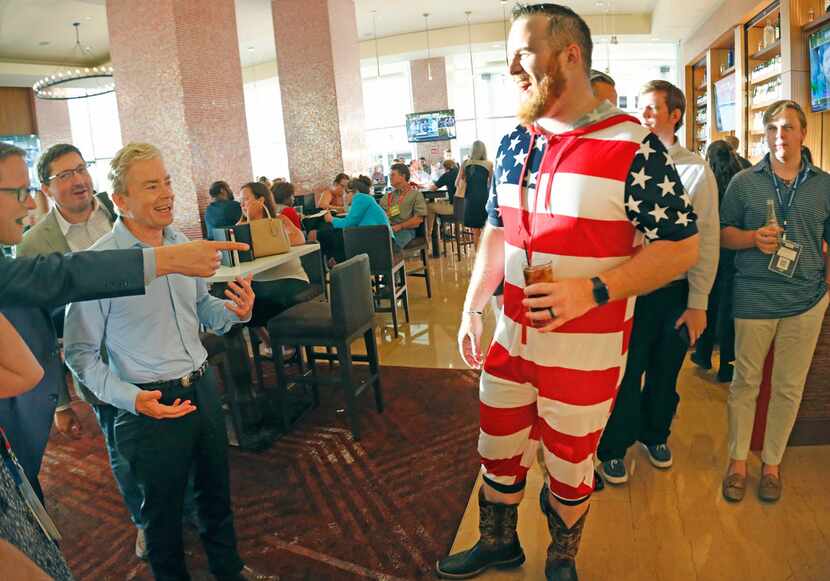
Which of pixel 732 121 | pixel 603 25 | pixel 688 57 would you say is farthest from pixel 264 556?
pixel 603 25

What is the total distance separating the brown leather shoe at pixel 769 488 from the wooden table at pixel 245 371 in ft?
7.66

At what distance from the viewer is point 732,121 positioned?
8883mm

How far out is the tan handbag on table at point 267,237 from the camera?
347cm

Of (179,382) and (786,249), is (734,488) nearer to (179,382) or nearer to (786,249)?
(786,249)

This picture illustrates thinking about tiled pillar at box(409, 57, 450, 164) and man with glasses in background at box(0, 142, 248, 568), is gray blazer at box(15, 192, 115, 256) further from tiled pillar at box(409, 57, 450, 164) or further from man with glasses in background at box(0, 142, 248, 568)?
tiled pillar at box(409, 57, 450, 164)

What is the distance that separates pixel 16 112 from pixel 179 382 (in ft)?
49.5

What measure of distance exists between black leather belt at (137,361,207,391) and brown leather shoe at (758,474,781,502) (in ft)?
7.23

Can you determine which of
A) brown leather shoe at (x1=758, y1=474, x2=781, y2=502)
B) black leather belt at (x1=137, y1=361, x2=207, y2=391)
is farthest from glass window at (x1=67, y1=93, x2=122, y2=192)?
brown leather shoe at (x1=758, y1=474, x2=781, y2=502)

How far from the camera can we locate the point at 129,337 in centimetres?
173

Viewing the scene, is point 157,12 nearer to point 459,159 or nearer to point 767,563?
point 767,563

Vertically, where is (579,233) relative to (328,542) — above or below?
above

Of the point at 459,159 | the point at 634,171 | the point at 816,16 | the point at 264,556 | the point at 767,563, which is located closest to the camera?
the point at 634,171

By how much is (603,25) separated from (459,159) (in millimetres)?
6775

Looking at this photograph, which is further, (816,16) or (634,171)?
(816,16)
